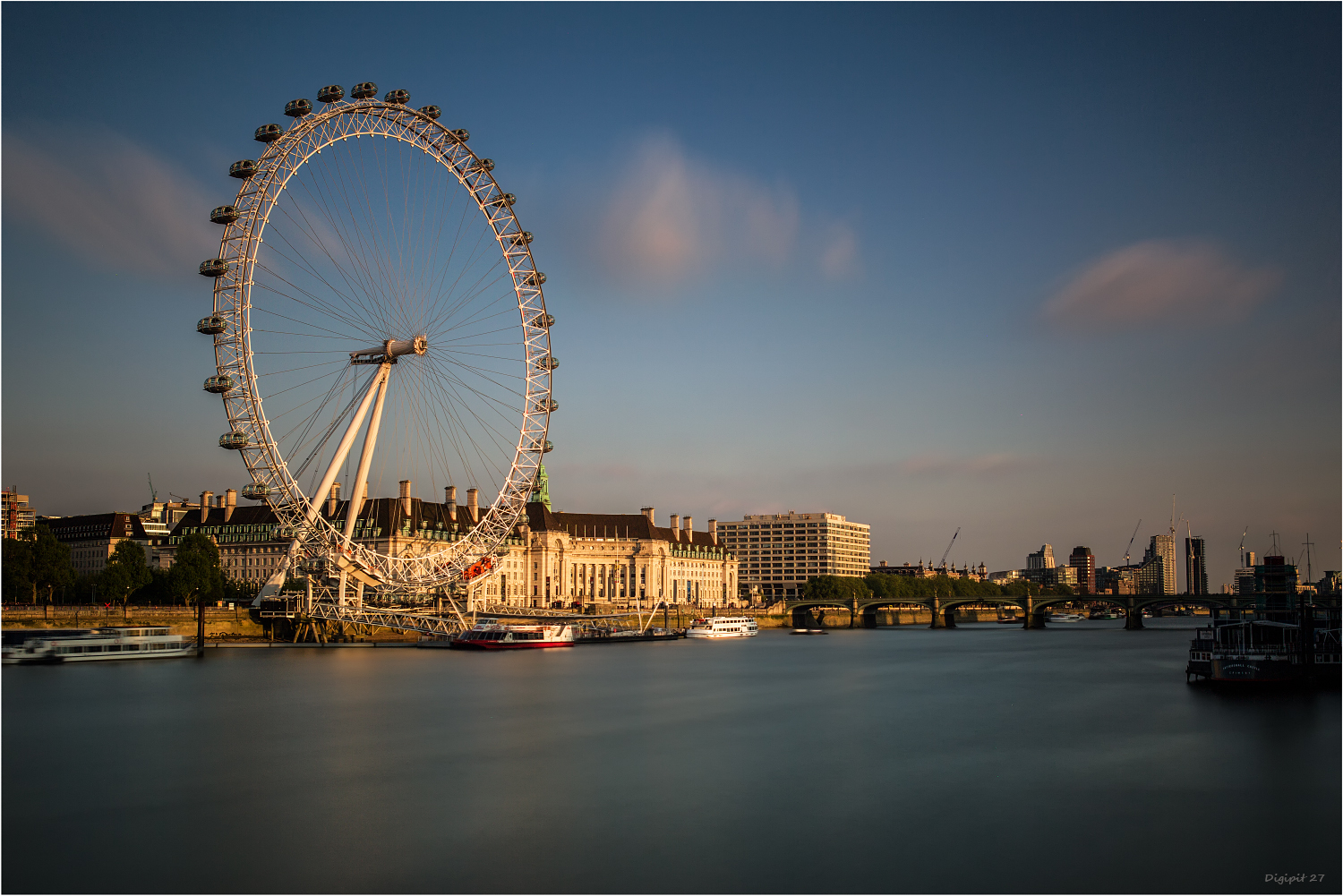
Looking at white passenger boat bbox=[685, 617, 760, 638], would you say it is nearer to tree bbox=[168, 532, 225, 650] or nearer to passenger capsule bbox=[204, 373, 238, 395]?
tree bbox=[168, 532, 225, 650]

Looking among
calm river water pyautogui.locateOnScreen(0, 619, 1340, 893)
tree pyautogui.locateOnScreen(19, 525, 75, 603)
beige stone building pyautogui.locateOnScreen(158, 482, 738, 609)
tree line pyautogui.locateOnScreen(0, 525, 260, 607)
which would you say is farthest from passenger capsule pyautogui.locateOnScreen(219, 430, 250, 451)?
beige stone building pyautogui.locateOnScreen(158, 482, 738, 609)

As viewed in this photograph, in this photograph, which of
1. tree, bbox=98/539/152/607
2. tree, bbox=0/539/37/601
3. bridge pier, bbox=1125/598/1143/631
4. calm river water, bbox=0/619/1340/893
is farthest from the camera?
bridge pier, bbox=1125/598/1143/631

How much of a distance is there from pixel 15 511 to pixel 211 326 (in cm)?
12449

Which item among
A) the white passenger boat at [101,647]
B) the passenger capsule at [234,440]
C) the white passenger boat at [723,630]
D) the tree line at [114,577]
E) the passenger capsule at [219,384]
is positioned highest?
the passenger capsule at [219,384]

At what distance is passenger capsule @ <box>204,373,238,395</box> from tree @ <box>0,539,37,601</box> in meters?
30.9

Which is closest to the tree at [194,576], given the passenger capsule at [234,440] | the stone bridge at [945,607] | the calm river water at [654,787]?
the passenger capsule at [234,440]

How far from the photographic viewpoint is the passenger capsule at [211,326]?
181 feet

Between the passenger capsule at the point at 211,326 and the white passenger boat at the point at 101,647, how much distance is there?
1788 centimetres

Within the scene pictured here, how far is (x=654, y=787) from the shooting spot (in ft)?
89.0

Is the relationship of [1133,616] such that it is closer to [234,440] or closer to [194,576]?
[194,576]

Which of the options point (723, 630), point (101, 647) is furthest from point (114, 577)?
point (723, 630)

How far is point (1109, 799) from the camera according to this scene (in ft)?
84.7

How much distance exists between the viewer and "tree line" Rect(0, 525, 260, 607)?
77.9m

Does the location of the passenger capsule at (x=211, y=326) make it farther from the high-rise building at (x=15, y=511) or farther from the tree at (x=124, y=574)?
the high-rise building at (x=15, y=511)
